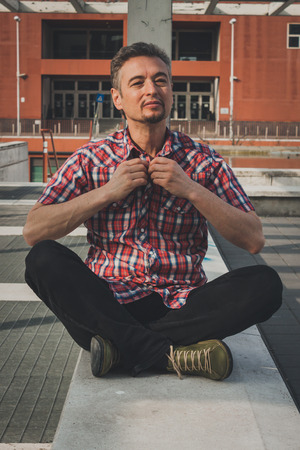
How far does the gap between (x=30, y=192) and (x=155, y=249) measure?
8.10 metres

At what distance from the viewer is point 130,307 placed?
2.70 m

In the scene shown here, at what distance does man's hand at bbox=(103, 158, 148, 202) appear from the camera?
256cm

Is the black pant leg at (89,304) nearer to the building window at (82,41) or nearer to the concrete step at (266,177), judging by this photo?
the concrete step at (266,177)

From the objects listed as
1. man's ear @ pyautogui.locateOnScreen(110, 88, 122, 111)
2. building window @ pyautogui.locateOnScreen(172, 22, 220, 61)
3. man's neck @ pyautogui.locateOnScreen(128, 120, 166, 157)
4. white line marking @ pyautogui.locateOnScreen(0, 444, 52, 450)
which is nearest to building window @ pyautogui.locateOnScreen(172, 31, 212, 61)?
building window @ pyautogui.locateOnScreen(172, 22, 220, 61)

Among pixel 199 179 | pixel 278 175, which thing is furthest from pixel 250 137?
pixel 199 179

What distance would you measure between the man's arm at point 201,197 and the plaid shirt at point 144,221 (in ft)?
0.48

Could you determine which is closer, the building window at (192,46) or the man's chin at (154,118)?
the man's chin at (154,118)

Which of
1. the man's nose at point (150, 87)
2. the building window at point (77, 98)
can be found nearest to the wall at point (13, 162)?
the man's nose at point (150, 87)

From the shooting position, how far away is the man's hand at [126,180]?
8.41ft

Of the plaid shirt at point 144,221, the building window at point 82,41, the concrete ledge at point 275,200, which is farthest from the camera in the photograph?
the building window at point 82,41

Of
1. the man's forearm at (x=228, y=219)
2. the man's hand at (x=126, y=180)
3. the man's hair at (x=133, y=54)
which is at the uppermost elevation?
the man's hair at (x=133, y=54)

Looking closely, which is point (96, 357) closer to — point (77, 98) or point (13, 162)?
point (13, 162)

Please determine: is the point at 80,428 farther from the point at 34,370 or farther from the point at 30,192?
the point at 30,192

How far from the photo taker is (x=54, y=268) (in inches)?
99.7
